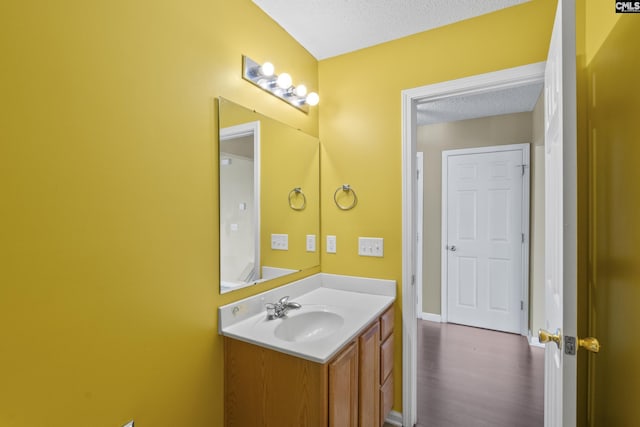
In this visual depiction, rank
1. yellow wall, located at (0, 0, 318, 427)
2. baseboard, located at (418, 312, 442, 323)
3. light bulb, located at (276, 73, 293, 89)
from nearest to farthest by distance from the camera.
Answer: yellow wall, located at (0, 0, 318, 427) → light bulb, located at (276, 73, 293, 89) → baseboard, located at (418, 312, 442, 323)

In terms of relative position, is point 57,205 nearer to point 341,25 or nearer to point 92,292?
point 92,292

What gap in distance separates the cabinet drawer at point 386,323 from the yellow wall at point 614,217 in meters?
0.97

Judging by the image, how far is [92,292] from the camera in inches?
38.6

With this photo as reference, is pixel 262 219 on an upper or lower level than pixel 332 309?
upper

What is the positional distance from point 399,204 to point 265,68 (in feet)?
3.73

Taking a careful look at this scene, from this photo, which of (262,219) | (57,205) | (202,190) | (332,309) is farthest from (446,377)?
(57,205)

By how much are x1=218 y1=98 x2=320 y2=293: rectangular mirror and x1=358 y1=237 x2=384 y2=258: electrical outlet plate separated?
0.33m

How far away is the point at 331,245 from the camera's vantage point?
7.32 ft

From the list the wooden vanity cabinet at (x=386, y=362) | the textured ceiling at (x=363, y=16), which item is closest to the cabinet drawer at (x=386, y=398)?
the wooden vanity cabinet at (x=386, y=362)

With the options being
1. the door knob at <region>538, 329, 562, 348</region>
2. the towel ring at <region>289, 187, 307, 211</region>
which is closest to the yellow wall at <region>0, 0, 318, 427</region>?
the towel ring at <region>289, 187, 307, 211</region>

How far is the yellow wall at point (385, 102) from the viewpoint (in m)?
1.71

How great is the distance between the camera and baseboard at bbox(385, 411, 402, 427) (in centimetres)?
197

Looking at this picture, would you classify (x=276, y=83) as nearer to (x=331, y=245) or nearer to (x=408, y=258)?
(x=331, y=245)

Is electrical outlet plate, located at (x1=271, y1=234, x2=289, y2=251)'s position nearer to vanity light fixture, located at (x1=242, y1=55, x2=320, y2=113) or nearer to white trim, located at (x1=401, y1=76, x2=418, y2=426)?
white trim, located at (x1=401, y1=76, x2=418, y2=426)
